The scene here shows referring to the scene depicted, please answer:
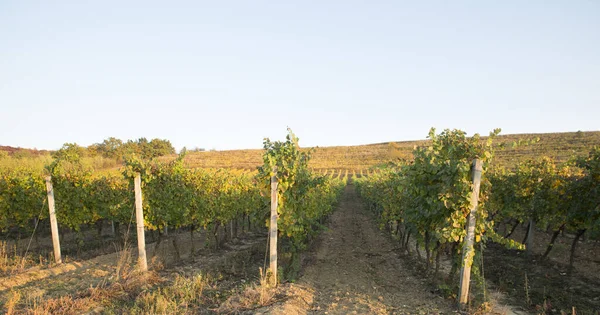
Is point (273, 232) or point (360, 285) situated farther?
point (360, 285)

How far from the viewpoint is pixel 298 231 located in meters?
8.73

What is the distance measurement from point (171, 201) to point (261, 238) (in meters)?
5.93

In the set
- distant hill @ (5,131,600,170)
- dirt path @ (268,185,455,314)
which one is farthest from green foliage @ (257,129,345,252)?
distant hill @ (5,131,600,170)

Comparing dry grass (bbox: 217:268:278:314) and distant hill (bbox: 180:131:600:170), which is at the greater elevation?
distant hill (bbox: 180:131:600:170)

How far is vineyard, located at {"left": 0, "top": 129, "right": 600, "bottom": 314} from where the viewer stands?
19.2 feet

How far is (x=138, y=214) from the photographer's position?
7.76m

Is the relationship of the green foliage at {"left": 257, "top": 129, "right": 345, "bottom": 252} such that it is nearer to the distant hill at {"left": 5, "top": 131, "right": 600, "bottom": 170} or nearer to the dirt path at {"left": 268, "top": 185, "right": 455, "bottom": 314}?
the dirt path at {"left": 268, "top": 185, "right": 455, "bottom": 314}

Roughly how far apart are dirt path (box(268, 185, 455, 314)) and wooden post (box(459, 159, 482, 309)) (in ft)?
1.25

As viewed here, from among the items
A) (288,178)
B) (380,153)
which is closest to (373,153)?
(380,153)

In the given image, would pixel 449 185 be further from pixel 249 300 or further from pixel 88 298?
pixel 88 298

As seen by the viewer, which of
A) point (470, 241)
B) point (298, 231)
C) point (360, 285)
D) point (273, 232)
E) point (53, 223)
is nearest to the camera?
point (470, 241)

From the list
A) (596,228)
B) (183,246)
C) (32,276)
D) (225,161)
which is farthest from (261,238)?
(225,161)

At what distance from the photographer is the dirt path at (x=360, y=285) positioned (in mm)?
5910

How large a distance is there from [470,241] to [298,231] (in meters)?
4.34
